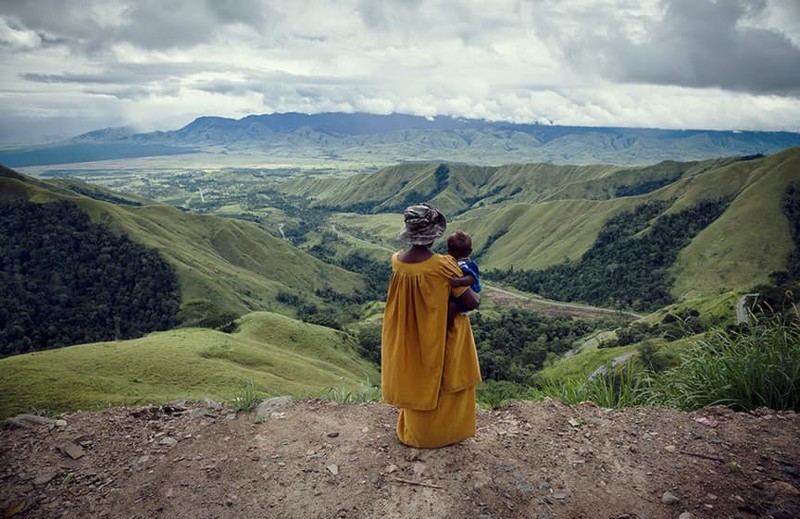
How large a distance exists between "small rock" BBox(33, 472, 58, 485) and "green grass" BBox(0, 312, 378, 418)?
851 cm

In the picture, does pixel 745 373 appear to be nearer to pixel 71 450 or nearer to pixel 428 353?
pixel 428 353

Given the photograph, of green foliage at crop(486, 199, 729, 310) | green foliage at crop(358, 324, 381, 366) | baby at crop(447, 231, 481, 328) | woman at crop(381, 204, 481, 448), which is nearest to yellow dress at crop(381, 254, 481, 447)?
woman at crop(381, 204, 481, 448)

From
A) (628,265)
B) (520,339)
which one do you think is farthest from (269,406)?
(628,265)

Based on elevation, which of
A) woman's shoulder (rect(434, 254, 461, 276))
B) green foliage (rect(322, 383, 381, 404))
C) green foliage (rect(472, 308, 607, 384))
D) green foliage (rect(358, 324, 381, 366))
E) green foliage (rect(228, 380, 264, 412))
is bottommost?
green foliage (rect(472, 308, 607, 384))

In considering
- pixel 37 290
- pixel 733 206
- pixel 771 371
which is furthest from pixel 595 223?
pixel 771 371

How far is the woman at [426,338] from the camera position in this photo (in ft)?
19.7

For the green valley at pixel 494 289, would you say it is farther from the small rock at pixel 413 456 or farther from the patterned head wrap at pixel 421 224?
the patterned head wrap at pixel 421 224

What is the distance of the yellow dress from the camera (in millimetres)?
6004

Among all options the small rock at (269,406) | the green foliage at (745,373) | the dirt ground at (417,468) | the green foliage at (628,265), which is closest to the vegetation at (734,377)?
the green foliage at (745,373)

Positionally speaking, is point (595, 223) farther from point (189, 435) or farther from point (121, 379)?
point (189, 435)

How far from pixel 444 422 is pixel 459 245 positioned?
2.52m

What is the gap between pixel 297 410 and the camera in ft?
27.8

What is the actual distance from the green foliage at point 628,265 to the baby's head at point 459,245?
421ft

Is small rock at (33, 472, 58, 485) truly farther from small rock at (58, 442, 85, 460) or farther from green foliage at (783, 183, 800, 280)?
green foliage at (783, 183, 800, 280)
